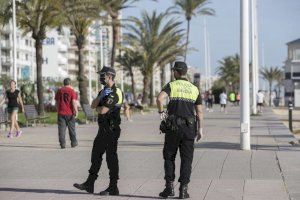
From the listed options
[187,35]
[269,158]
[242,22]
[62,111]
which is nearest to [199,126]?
[269,158]

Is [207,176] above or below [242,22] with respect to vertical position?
below

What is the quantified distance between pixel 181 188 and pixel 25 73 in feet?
226

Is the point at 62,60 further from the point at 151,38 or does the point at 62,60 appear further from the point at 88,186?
the point at 88,186

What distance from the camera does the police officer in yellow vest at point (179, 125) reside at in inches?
350

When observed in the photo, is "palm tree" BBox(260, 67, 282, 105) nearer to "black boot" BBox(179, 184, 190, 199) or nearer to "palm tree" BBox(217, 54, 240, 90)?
"palm tree" BBox(217, 54, 240, 90)

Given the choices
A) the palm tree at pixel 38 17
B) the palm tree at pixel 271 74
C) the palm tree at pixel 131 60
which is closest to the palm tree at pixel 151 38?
the palm tree at pixel 131 60

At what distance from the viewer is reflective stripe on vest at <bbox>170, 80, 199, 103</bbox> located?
8930 millimetres

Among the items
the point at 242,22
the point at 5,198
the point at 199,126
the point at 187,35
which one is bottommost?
the point at 5,198

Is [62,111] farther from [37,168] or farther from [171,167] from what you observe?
[171,167]

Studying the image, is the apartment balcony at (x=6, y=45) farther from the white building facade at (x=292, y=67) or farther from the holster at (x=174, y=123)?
the holster at (x=174, y=123)

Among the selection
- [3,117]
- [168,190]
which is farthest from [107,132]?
[3,117]

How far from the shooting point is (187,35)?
6438 centimetres

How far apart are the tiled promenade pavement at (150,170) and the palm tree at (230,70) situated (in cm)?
10055

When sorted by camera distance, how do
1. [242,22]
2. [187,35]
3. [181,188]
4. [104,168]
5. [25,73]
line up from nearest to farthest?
1. [181,188]
2. [104,168]
3. [242,22]
4. [187,35]
5. [25,73]
